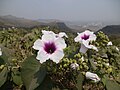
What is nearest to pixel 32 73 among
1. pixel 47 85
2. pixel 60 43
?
pixel 47 85

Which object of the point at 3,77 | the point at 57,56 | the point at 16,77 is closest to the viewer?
the point at 57,56

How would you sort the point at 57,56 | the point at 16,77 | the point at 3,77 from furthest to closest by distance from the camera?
the point at 16,77, the point at 3,77, the point at 57,56

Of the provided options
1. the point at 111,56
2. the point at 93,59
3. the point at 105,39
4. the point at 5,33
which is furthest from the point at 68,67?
the point at 5,33

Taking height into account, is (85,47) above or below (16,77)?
above

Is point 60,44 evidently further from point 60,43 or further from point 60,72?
point 60,72

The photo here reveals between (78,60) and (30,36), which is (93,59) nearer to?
(78,60)

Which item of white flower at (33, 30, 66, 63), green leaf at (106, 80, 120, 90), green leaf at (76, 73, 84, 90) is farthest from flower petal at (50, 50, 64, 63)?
green leaf at (106, 80, 120, 90)
